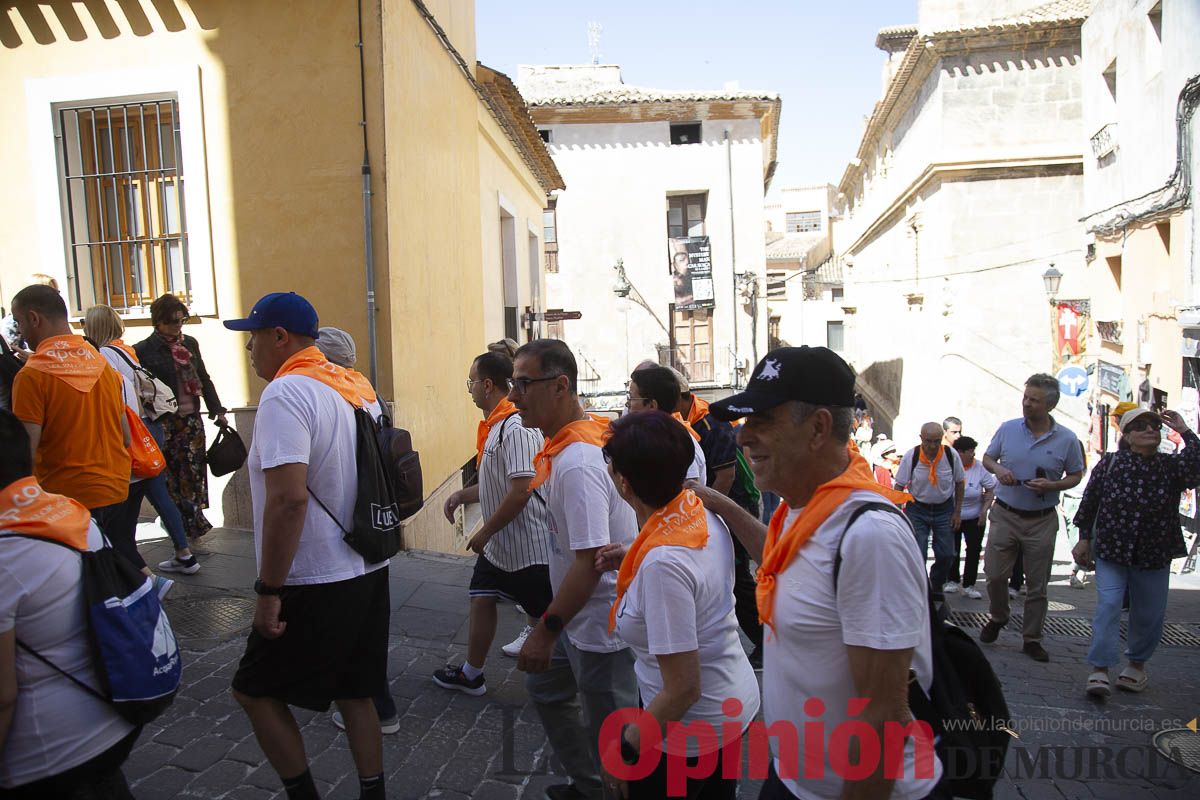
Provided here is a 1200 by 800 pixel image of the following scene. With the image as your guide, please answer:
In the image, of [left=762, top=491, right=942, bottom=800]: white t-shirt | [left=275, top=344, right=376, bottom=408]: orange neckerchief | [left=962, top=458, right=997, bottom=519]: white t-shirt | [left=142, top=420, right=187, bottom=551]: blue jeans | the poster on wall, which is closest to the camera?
[left=762, top=491, right=942, bottom=800]: white t-shirt

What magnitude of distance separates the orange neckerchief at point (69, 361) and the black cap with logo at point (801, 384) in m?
3.36

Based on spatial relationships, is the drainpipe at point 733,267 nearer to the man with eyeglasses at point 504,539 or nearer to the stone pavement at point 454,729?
the stone pavement at point 454,729

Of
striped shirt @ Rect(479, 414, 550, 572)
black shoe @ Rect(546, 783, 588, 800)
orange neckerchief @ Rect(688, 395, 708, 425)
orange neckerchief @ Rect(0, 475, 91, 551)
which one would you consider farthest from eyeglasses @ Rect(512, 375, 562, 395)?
orange neckerchief @ Rect(688, 395, 708, 425)

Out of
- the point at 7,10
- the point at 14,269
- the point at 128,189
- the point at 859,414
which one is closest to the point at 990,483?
the point at 128,189

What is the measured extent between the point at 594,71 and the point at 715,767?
1306 inches

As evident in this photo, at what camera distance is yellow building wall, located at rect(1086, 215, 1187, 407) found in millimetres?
12558

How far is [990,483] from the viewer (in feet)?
29.1

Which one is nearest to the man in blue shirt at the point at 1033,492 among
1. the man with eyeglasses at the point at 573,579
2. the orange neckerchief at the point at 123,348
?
the man with eyeglasses at the point at 573,579

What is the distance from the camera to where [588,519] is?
2904mm

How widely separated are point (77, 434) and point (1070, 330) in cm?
1972

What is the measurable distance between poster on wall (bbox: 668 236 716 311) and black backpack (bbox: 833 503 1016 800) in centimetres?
2548

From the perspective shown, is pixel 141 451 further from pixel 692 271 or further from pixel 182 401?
pixel 692 271

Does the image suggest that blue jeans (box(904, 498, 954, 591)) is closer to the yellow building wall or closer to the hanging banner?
the yellow building wall

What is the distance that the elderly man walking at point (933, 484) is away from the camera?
7.95m
